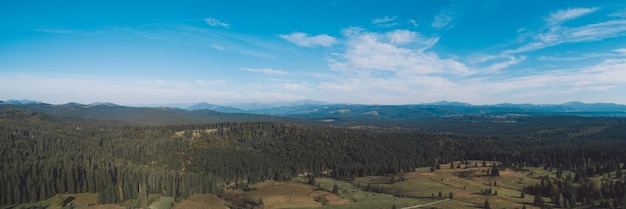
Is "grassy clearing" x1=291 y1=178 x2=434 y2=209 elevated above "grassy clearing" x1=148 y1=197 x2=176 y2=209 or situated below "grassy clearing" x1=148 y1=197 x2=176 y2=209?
above

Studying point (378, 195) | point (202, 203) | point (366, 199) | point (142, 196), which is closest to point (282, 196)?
point (202, 203)

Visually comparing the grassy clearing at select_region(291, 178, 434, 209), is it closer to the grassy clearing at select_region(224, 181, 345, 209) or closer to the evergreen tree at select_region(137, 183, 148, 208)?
the grassy clearing at select_region(224, 181, 345, 209)

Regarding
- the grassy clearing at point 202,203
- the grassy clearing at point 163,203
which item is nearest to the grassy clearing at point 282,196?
the grassy clearing at point 202,203

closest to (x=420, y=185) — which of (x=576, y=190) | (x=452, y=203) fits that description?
(x=452, y=203)

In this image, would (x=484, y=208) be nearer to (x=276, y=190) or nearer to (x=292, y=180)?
(x=276, y=190)

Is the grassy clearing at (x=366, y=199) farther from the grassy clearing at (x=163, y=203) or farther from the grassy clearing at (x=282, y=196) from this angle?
the grassy clearing at (x=163, y=203)

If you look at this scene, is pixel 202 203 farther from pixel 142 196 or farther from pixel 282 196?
pixel 282 196

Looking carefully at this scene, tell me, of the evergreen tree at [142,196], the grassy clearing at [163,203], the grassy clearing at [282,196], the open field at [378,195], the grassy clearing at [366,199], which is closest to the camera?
the grassy clearing at [366,199]

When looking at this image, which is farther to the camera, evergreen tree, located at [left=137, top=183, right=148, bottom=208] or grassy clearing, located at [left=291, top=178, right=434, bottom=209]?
evergreen tree, located at [left=137, top=183, right=148, bottom=208]

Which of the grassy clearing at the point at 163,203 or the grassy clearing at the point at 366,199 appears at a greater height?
the grassy clearing at the point at 366,199

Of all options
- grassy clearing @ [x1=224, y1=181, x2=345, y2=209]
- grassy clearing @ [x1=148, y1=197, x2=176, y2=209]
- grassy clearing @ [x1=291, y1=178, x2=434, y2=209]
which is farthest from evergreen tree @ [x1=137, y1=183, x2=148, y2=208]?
grassy clearing @ [x1=291, y1=178, x2=434, y2=209]

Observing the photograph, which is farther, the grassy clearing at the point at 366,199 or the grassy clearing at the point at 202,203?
the grassy clearing at the point at 202,203
